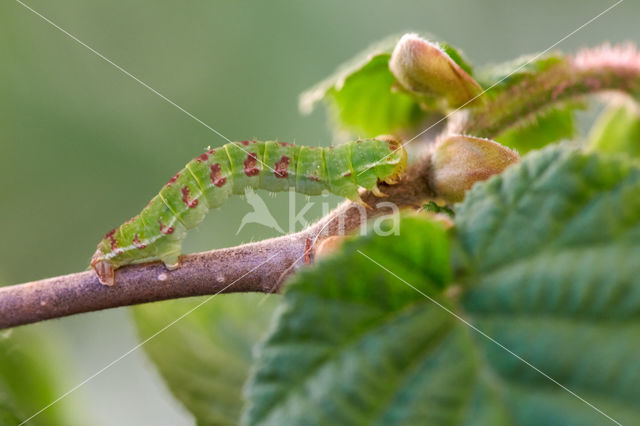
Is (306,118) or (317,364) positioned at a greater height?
(306,118)

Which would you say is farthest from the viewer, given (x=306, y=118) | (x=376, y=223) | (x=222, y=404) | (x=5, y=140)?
(x=306, y=118)

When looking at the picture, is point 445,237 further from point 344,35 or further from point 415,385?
point 344,35

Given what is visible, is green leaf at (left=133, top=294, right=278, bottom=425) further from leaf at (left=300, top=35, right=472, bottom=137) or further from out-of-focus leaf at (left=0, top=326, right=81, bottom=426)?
leaf at (left=300, top=35, right=472, bottom=137)

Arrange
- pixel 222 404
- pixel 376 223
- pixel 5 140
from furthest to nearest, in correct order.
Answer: pixel 5 140 → pixel 222 404 → pixel 376 223

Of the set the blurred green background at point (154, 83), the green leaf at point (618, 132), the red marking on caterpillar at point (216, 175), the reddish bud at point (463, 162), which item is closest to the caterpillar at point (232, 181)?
the red marking on caterpillar at point (216, 175)

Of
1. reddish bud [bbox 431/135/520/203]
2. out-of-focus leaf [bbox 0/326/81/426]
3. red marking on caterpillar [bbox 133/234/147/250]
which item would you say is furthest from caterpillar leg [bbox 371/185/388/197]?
out-of-focus leaf [bbox 0/326/81/426]

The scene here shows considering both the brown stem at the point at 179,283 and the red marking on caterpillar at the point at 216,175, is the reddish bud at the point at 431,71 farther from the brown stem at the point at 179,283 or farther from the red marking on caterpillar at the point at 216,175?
the red marking on caterpillar at the point at 216,175

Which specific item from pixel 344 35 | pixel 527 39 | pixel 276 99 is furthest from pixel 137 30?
pixel 527 39

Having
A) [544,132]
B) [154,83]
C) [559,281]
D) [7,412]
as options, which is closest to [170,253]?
[7,412]
